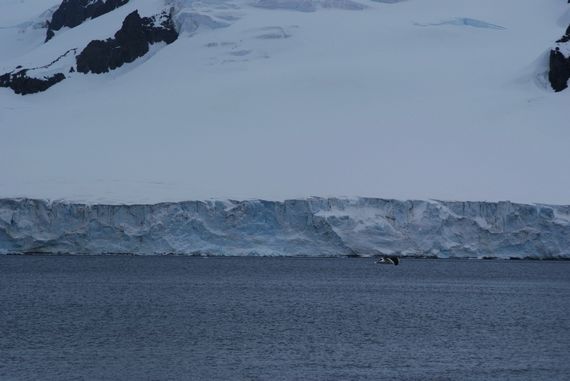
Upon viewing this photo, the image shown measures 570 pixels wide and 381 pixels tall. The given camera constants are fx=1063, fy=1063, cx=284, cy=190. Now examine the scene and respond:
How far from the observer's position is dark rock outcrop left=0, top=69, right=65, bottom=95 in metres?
74.8

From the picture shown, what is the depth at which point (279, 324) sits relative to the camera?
1093 inches

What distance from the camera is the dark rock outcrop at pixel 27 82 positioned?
7475cm

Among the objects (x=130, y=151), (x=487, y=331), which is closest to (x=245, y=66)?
(x=130, y=151)

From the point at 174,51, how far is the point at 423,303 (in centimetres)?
4347

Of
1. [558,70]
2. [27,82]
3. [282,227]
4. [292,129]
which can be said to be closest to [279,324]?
[282,227]

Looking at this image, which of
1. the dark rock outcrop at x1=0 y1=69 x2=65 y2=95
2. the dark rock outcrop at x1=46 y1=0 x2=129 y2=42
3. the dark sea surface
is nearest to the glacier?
the dark sea surface

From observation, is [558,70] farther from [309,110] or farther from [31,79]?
[31,79]

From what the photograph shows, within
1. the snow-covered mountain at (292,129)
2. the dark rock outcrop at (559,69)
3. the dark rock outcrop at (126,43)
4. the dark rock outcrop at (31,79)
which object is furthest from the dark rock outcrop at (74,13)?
the dark rock outcrop at (559,69)

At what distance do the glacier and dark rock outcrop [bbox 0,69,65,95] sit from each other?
105ft

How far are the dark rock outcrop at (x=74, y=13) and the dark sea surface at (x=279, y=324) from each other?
50.3 metres

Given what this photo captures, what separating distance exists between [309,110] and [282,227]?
64.8 ft

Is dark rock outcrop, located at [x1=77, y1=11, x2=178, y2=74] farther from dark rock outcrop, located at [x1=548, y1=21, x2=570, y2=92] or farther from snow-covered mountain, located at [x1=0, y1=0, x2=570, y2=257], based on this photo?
dark rock outcrop, located at [x1=548, y1=21, x2=570, y2=92]

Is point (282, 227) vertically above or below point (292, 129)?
above

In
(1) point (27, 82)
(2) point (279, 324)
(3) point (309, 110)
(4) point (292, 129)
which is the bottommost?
(4) point (292, 129)
